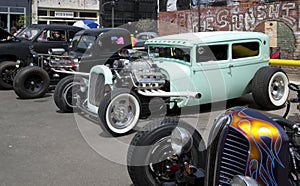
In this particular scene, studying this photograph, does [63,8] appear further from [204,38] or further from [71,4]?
[204,38]

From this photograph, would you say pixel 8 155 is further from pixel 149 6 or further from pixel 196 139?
pixel 149 6

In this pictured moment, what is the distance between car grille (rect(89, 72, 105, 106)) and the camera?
20.5 ft

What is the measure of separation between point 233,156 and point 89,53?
7.02 meters

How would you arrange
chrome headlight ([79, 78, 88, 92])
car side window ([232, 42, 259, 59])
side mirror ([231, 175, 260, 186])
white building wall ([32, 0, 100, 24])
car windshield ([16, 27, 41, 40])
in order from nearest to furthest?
side mirror ([231, 175, 260, 186])
chrome headlight ([79, 78, 88, 92])
car side window ([232, 42, 259, 59])
car windshield ([16, 27, 41, 40])
white building wall ([32, 0, 100, 24])

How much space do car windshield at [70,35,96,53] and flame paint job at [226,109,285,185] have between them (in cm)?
760

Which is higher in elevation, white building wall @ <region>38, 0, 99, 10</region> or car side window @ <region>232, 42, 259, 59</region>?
white building wall @ <region>38, 0, 99, 10</region>

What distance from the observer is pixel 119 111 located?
5770 millimetres

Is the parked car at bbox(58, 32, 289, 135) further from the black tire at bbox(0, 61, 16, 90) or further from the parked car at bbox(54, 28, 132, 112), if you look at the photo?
the black tire at bbox(0, 61, 16, 90)

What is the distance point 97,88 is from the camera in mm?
6301

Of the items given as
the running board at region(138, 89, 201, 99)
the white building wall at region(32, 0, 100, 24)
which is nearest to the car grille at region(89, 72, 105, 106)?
the running board at region(138, 89, 201, 99)

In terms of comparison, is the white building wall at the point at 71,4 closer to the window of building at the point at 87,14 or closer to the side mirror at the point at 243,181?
the window of building at the point at 87,14

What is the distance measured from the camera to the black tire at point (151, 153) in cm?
325

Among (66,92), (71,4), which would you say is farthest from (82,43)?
(71,4)

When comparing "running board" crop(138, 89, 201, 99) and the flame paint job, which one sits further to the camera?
"running board" crop(138, 89, 201, 99)
